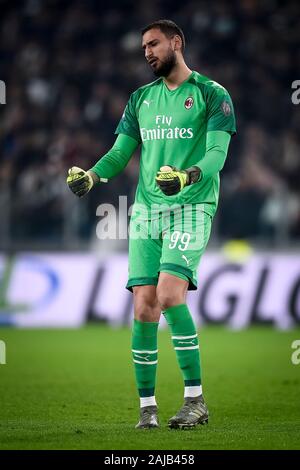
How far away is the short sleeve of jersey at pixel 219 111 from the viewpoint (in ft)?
22.0

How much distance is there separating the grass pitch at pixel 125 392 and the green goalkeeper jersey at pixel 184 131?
1.50 metres

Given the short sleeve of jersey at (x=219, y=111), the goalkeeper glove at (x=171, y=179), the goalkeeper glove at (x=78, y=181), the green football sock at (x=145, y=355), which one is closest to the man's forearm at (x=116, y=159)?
the goalkeeper glove at (x=78, y=181)

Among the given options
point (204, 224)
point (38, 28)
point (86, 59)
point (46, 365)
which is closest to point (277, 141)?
point (86, 59)

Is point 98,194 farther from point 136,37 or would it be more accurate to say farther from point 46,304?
point 136,37

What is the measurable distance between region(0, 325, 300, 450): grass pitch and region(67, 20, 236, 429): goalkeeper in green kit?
18.2 inches

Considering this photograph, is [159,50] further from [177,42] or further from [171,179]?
[171,179]

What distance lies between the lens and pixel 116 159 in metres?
7.13

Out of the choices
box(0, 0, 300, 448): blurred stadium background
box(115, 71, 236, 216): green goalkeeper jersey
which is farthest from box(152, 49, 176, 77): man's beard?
box(0, 0, 300, 448): blurred stadium background

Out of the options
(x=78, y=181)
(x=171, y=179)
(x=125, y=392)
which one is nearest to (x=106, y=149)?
(x=125, y=392)

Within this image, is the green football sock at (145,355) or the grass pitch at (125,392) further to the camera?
the green football sock at (145,355)

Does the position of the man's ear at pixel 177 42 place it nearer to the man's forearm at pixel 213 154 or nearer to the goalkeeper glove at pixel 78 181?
the man's forearm at pixel 213 154

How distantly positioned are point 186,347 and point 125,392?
223 centimetres

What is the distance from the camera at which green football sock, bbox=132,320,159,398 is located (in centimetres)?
674

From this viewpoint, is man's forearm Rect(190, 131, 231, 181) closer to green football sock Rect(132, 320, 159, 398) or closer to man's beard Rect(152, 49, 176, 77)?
man's beard Rect(152, 49, 176, 77)
